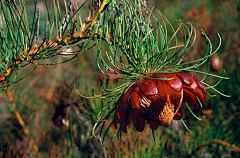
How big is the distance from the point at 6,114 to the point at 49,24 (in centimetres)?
60

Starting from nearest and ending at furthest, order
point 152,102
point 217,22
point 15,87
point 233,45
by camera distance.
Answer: point 152,102, point 15,87, point 233,45, point 217,22

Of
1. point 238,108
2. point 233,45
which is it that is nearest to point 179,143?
point 238,108

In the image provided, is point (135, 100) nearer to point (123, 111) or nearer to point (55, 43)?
point (123, 111)

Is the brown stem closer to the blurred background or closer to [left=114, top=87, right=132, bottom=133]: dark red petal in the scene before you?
[left=114, top=87, right=132, bottom=133]: dark red petal

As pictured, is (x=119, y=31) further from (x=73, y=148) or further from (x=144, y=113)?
(x=73, y=148)

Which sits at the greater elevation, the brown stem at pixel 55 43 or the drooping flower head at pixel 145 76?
the brown stem at pixel 55 43

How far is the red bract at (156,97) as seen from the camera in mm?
388

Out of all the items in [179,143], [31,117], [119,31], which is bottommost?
[179,143]

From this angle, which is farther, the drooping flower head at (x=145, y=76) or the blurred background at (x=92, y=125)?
the blurred background at (x=92, y=125)

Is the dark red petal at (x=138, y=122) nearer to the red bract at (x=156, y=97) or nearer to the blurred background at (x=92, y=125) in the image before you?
the red bract at (x=156, y=97)

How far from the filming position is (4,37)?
0.45 metres

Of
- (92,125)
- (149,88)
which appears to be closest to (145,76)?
(149,88)

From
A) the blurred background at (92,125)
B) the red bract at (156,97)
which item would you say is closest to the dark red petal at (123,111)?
the red bract at (156,97)

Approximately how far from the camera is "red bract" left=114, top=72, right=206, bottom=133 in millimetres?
388
